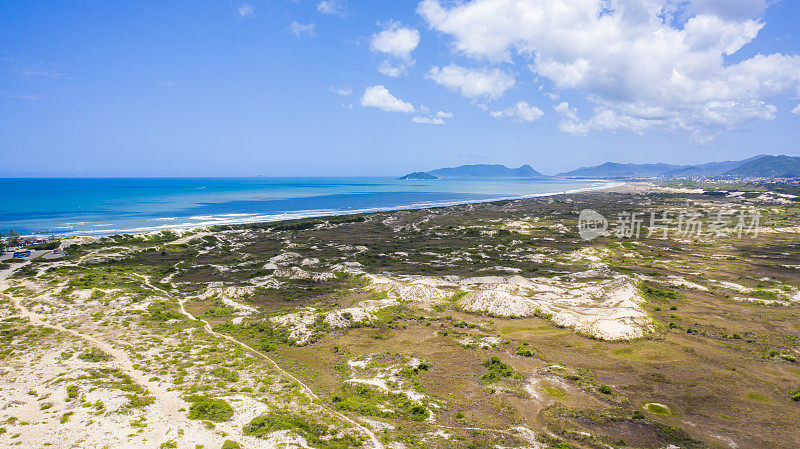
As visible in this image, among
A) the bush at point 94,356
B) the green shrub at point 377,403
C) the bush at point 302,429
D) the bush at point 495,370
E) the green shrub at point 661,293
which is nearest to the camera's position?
the bush at point 302,429

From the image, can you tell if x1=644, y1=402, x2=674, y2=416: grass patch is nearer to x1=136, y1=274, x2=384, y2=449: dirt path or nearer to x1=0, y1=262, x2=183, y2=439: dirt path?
x1=136, y1=274, x2=384, y2=449: dirt path

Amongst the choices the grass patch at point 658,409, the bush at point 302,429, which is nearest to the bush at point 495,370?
the grass patch at point 658,409

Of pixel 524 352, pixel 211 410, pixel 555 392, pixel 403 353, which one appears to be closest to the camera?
pixel 211 410

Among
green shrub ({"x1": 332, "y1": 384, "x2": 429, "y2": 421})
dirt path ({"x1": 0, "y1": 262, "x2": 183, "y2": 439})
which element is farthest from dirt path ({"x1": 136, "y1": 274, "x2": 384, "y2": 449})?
dirt path ({"x1": 0, "y1": 262, "x2": 183, "y2": 439})

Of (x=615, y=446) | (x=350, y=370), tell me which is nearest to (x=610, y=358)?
(x=615, y=446)

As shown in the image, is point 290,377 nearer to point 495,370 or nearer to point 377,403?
point 377,403

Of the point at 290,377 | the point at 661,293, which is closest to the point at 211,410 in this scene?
the point at 290,377

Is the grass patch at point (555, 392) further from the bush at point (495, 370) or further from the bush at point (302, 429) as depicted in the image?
the bush at point (302, 429)
